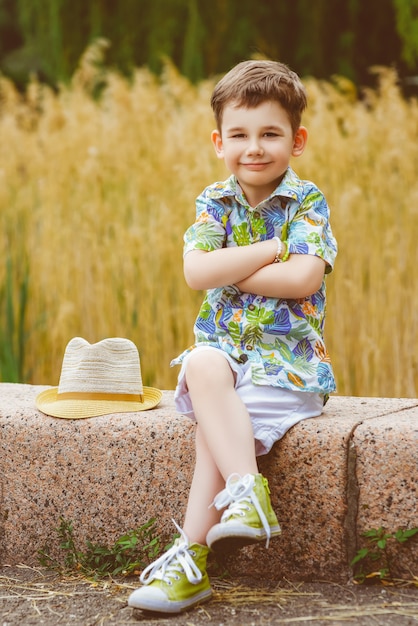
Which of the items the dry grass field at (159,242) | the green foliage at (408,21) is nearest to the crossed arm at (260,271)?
the dry grass field at (159,242)

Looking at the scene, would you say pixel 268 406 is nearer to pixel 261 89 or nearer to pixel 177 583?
pixel 177 583

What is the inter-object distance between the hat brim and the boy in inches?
8.2

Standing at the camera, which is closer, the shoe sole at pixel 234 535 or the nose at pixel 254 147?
the shoe sole at pixel 234 535

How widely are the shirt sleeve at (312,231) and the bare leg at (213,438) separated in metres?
0.31

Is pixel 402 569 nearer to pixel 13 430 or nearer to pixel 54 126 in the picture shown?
pixel 13 430

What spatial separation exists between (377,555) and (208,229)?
2.63 ft

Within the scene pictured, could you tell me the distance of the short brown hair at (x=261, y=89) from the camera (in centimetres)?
202

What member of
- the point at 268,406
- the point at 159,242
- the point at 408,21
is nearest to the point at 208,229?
the point at 268,406

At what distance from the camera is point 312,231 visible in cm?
205

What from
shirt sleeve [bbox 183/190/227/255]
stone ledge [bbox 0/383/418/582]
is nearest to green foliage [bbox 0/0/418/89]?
shirt sleeve [bbox 183/190/227/255]

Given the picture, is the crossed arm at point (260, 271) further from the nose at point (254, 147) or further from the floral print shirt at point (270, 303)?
the nose at point (254, 147)

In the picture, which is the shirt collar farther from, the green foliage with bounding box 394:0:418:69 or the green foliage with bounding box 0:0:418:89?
the green foliage with bounding box 0:0:418:89

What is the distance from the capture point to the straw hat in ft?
7.36

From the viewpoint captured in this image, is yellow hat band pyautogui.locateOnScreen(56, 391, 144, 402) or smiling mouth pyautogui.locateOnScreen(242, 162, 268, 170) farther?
yellow hat band pyautogui.locateOnScreen(56, 391, 144, 402)
